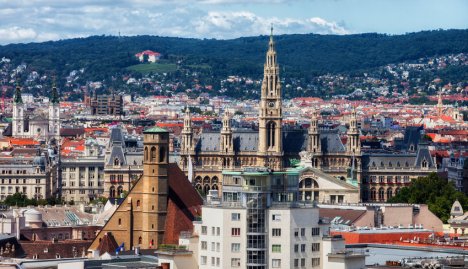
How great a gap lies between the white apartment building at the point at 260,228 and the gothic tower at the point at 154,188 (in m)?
22.9

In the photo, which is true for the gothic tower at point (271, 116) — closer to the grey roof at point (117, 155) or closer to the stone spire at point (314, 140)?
the stone spire at point (314, 140)

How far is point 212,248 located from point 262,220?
58.7 inches

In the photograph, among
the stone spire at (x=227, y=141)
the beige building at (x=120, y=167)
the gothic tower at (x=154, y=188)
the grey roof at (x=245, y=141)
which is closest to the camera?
the gothic tower at (x=154, y=188)

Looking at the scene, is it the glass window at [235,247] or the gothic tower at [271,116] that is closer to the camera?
the glass window at [235,247]

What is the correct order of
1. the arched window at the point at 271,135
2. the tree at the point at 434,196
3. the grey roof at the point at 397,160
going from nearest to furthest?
1. the tree at the point at 434,196
2. the arched window at the point at 271,135
3. the grey roof at the point at 397,160

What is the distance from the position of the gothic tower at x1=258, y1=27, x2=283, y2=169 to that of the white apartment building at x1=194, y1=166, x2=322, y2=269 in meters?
87.8

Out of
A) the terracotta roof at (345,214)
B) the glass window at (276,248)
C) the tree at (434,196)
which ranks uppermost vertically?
the tree at (434,196)

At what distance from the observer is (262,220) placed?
53.3 metres

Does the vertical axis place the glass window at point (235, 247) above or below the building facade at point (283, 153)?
below

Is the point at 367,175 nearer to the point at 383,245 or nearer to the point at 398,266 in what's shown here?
the point at 383,245

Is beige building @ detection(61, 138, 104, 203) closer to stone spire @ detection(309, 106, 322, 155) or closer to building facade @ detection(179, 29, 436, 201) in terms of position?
building facade @ detection(179, 29, 436, 201)

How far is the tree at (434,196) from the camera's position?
104 metres

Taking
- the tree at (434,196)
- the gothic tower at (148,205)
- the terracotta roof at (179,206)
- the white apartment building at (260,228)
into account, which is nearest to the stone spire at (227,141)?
the tree at (434,196)

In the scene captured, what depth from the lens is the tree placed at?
4092 inches
